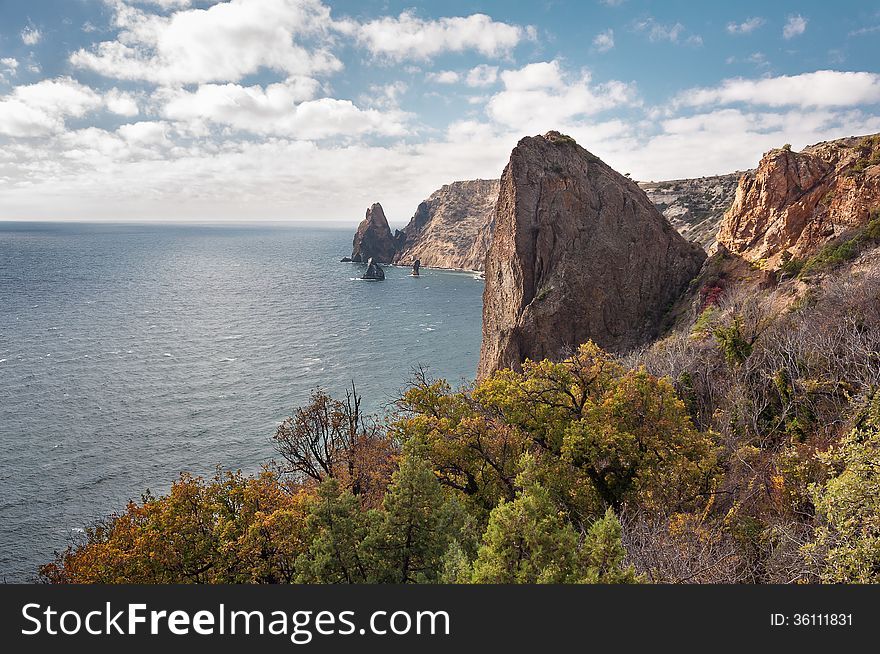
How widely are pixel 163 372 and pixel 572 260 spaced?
6002 centimetres

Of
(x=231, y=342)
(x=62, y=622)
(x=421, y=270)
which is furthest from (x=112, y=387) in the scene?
(x=421, y=270)

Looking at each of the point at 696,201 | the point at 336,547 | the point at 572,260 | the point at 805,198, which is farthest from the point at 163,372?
the point at 696,201

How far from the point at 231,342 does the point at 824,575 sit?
89008mm

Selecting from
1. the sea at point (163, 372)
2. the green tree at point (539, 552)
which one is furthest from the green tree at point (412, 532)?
the sea at point (163, 372)

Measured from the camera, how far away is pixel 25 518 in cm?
4116

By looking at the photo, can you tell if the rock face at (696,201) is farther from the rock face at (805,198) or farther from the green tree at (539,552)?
the green tree at (539,552)

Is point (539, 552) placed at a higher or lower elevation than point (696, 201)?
lower

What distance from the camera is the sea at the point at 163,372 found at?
150 feet

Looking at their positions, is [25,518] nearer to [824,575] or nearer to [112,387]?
[112,387]

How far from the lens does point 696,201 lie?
375 ft

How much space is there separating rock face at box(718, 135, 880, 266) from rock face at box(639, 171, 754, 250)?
34.6 meters

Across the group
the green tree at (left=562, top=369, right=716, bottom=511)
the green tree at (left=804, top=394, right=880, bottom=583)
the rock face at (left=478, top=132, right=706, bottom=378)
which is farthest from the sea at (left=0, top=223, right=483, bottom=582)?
the green tree at (left=804, top=394, right=880, bottom=583)

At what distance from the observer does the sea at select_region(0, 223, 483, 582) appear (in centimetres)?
4559

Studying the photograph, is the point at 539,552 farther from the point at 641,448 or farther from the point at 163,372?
the point at 163,372
